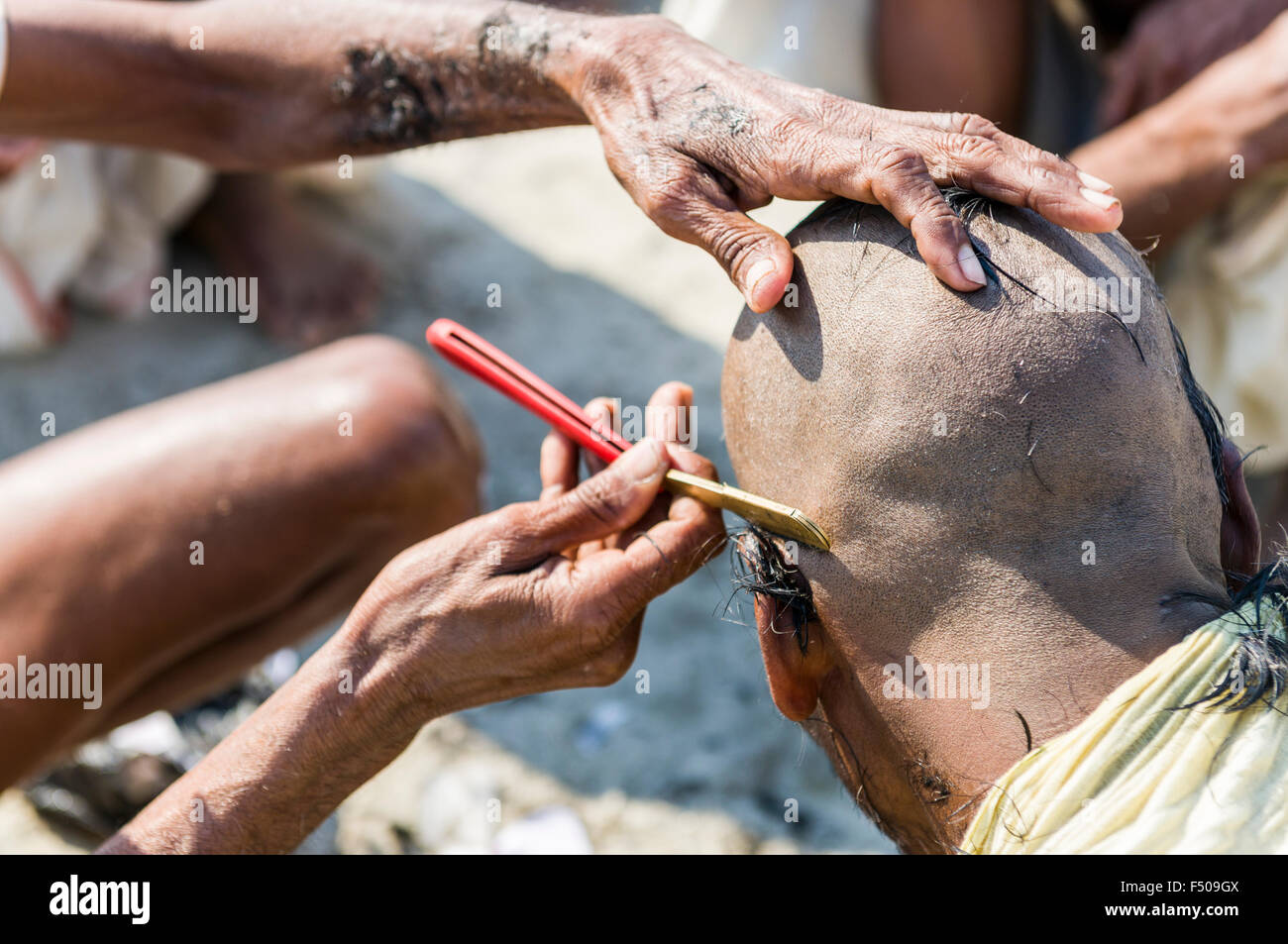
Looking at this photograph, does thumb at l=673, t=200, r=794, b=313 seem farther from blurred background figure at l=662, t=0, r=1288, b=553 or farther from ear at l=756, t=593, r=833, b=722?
blurred background figure at l=662, t=0, r=1288, b=553

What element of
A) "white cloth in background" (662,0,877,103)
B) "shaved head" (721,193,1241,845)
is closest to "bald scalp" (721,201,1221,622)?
"shaved head" (721,193,1241,845)

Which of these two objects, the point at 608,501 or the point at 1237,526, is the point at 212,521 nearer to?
the point at 608,501

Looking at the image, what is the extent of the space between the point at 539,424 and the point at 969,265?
244 cm

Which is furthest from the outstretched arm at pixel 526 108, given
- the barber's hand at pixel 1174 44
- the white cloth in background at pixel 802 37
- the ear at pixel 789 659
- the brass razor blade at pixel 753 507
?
the barber's hand at pixel 1174 44

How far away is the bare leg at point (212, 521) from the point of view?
2.07 m

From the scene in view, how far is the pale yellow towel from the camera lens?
3.61 feet

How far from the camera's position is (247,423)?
2.24 meters

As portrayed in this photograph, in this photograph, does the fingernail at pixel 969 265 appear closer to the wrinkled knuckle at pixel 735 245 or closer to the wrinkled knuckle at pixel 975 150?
the wrinkled knuckle at pixel 975 150

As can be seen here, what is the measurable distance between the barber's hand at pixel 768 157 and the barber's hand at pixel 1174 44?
1.65 m

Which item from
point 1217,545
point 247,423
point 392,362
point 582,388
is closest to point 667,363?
point 582,388

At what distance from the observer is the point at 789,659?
1425 millimetres

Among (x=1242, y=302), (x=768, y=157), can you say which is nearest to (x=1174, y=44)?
(x=1242, y=302)

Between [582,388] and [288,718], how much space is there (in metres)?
2.22

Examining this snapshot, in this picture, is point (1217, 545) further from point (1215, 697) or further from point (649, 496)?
point (649, 496)
